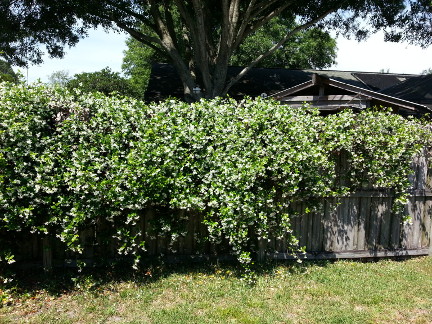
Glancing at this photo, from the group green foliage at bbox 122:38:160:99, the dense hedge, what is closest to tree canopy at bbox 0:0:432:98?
the dense hedge

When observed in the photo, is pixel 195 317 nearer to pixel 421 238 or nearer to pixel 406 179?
pixel 406 179

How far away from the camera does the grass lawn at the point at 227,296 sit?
4254mm

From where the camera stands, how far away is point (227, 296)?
189 inches

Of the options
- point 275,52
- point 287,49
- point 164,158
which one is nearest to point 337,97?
point 164,158

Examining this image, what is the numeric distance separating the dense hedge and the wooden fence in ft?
1.36

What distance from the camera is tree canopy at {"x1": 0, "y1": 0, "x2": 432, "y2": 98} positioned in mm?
11672

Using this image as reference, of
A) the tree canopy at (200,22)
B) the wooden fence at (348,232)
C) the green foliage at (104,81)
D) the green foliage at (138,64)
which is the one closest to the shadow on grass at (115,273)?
the wooden fence at (348,232)

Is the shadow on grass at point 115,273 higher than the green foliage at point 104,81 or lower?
lower

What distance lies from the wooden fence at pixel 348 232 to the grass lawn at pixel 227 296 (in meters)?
0.27

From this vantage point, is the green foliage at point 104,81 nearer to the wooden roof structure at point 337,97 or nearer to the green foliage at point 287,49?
the green foliage at point 287,49

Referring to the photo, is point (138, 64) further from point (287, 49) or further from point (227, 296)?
Result: point (227, 296)

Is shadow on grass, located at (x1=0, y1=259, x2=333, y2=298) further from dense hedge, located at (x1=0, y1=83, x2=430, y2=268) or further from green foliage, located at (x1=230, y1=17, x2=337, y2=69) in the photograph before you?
green foliage, located at (x1=230, y1=17, x2=337, y2=69)

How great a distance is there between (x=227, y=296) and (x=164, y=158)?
1.99 metres

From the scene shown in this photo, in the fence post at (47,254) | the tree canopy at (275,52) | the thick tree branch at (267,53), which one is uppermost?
the tree canopy at (275,52)
